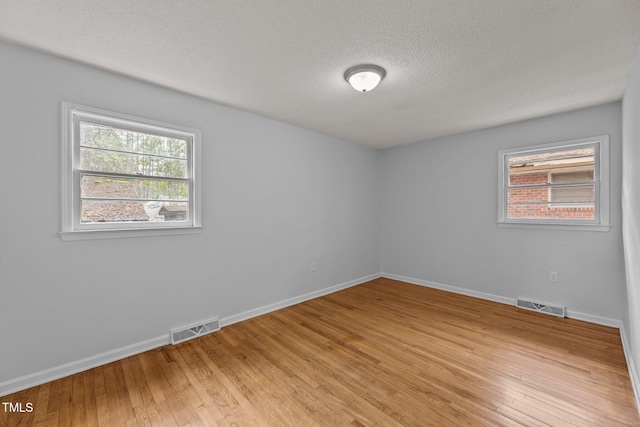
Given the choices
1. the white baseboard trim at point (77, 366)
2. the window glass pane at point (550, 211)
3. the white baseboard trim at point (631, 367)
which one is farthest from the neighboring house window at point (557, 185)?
the white baseboard trim at point (77, 366)

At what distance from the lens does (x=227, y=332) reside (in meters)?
2.93

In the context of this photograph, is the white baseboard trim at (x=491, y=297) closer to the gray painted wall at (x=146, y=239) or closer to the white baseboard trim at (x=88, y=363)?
the gray painted wall at (x=146, y=239)

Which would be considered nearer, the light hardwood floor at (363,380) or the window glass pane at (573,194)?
the light hardwood floor at (363,380)

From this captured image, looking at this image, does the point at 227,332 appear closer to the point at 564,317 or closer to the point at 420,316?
the point at 420,316

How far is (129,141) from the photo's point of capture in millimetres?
2514

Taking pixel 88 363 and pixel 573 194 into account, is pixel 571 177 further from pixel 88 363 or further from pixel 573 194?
pixel 88 363

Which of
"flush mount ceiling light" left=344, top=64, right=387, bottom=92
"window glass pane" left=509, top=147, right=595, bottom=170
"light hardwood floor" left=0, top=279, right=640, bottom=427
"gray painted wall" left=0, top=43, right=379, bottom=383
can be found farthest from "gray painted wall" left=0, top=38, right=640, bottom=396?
"flush mount ceiling light" left=344, top=64, right=387, bottom=92

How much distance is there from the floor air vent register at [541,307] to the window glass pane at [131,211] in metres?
4.34

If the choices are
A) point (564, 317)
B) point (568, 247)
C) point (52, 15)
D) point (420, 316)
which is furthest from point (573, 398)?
point (52, 15)

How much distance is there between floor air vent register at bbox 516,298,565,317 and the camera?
329 cm

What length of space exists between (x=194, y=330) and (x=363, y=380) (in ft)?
5.93

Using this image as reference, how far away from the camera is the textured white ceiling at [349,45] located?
160 cm

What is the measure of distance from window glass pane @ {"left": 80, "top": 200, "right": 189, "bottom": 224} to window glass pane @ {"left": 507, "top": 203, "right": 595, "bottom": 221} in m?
4.26

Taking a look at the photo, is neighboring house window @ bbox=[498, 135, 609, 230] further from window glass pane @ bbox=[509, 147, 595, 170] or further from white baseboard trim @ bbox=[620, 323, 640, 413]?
white baseboard trim @ bbox=[620, 323, 640, 413]
